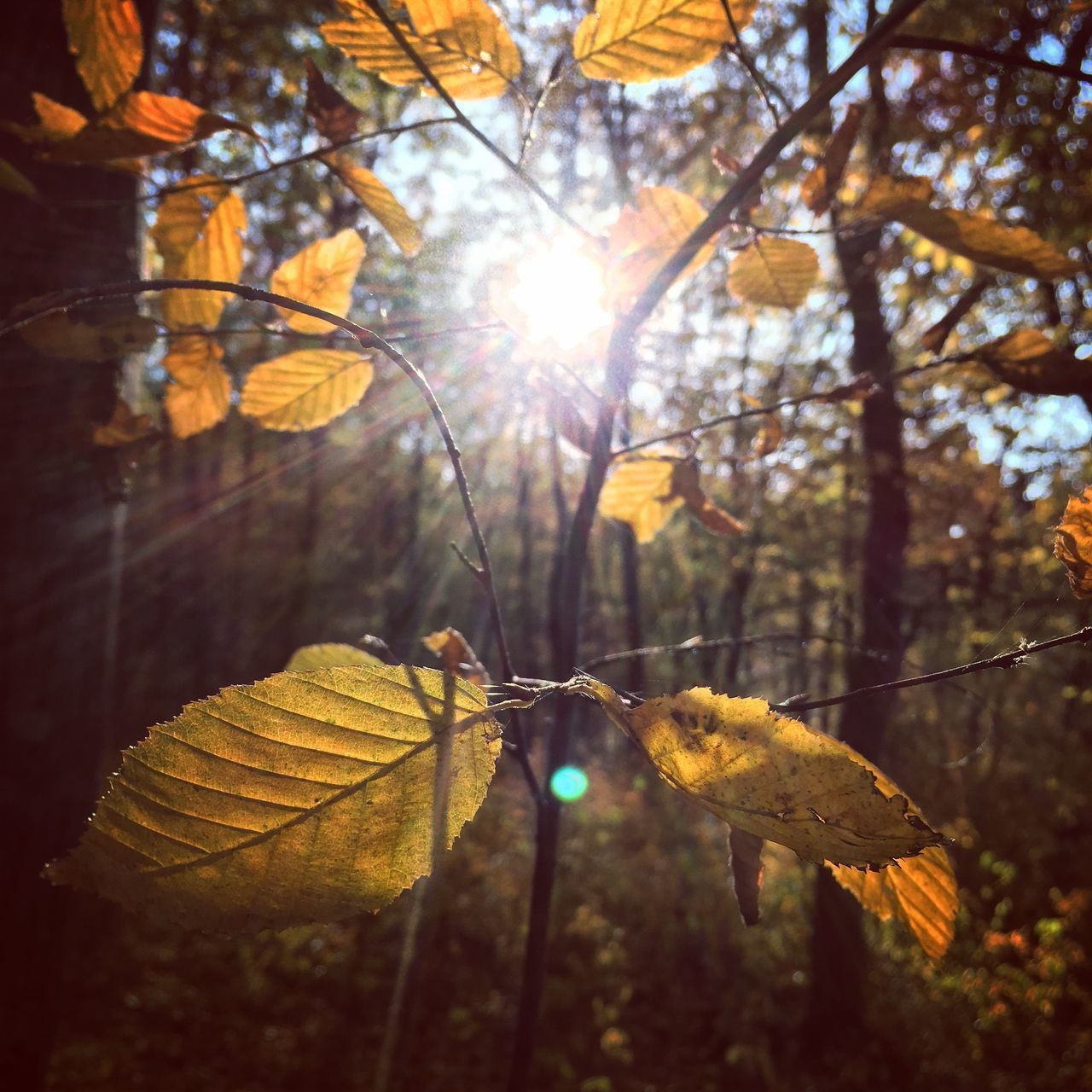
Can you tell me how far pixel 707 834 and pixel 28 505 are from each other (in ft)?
34.9

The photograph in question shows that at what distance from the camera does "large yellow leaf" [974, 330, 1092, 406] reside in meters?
0.61

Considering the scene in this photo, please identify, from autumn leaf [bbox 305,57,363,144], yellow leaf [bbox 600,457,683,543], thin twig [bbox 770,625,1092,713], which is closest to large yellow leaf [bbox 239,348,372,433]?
autumn leaf [bbox 305,57,363,144]

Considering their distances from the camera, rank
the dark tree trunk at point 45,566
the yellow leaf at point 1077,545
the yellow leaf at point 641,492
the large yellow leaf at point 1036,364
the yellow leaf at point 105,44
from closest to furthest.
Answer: the yellow leaf at point 1077,545
the yellow leaf at point 105,44
the large yellow leaf at point 1036,364
the yellow leaf at point 641,492
the dark tree trunk at point 45,566

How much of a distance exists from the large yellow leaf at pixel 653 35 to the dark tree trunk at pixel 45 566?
871 mm

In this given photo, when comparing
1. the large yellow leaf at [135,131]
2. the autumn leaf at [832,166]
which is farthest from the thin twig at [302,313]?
the autumn leaf at [832,166]

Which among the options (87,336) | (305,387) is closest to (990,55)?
(305,387)

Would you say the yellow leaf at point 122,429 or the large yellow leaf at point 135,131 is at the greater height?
the large yellow leaf at point 135,131

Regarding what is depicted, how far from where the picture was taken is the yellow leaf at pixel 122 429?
2.36 ft

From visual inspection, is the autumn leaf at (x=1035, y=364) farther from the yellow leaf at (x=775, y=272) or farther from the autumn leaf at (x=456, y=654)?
the autumn leaf at (x=456, y=654)

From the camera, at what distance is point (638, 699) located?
1.33 feet

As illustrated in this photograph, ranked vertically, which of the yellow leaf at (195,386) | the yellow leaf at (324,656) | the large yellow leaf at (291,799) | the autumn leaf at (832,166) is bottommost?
the large yellow leaf at (291,799)

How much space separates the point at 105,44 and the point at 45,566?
102 cm

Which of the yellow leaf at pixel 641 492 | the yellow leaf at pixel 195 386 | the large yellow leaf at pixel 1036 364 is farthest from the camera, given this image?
the yellow leaf at pixel 641 492

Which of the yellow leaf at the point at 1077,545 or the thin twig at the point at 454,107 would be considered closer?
the yellow leaf at the point at 1077,545
